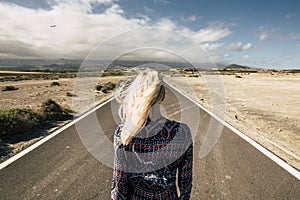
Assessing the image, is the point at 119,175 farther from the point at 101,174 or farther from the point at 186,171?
the point at 101,174

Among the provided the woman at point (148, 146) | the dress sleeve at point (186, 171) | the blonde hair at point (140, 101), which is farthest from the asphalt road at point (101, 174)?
the blonde hair at point (140, 101)

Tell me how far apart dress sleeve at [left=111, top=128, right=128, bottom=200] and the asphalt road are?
2278 mm

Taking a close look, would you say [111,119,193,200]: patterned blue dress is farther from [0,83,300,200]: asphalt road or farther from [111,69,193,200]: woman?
[0,83,300,200]: asphalt road

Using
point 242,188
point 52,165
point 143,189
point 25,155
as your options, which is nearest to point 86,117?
point 25,155

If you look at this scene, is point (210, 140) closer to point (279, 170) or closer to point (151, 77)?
point (279, 170)

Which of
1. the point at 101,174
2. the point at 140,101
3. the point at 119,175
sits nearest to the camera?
the point at 140,101

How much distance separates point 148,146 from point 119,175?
1.14 ft

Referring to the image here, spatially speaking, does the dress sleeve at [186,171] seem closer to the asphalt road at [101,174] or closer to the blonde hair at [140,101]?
the blonde hair at [140,101]

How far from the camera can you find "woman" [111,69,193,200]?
1.81 meters

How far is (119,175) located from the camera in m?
1.93

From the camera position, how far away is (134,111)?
181 cm

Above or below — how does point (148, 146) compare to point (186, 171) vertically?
above

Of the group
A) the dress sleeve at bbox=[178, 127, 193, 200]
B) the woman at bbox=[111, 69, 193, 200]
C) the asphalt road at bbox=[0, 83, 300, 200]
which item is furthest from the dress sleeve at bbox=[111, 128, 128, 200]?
the asphalt road at bbox=[0, 83, 300, 200]

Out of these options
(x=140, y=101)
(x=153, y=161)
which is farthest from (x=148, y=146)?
(x=140, y=101)
